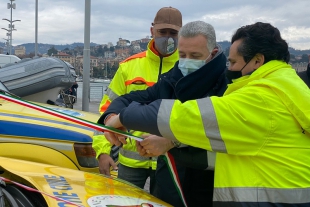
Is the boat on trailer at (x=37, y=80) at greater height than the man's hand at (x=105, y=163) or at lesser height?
greater

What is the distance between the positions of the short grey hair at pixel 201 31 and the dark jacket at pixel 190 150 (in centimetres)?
7

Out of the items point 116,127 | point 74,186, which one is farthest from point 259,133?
point 74,186

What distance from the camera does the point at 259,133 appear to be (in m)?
1.52

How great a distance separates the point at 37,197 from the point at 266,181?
3.51 ft

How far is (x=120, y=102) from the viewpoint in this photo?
234 cm

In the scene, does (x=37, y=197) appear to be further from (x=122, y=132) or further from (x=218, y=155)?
(x=218, y=155)

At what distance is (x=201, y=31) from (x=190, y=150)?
0.63 m

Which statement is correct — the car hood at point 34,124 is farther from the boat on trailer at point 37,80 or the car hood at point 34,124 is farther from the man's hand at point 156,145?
the boat on trailer at point 37,80

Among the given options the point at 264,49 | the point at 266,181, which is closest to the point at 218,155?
the point at 266,181

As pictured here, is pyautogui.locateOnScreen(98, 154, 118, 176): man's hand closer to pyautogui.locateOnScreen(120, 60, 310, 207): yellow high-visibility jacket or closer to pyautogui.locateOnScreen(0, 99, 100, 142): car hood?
pyautogui.locateOnScreen(0, 99, 100, 142): car hood

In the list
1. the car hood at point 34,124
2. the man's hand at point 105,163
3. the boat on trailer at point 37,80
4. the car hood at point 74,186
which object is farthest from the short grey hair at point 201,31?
the boat on trailer at point 37,80

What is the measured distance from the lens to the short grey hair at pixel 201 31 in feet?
6.83

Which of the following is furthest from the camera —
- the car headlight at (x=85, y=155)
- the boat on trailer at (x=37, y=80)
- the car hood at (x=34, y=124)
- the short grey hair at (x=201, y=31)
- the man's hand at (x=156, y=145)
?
the boat on trailer at (x=37, y=80)

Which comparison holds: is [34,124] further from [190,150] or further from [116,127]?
[190,150]
